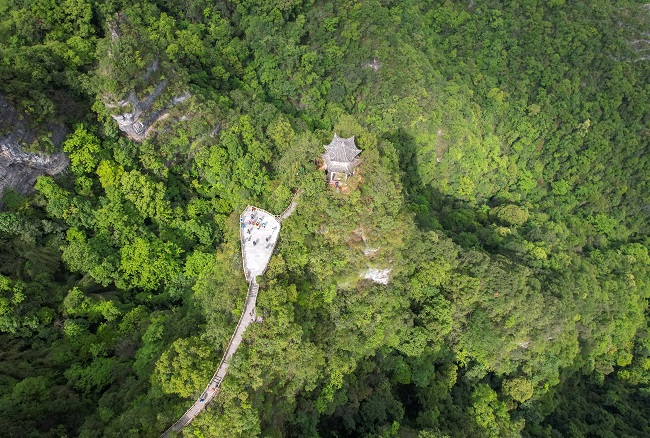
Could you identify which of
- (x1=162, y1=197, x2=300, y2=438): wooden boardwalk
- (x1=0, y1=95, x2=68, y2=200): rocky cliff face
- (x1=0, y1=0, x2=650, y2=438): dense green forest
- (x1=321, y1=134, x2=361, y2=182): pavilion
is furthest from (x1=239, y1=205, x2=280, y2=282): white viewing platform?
(x1=0, y1=95, x2=68, y2=200): rocky cliff face

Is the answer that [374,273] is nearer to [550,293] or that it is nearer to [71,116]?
[550,293]

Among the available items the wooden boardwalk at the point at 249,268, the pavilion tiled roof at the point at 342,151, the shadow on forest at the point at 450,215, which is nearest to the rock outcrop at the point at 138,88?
the wooden boardwalk at the point at 249,268

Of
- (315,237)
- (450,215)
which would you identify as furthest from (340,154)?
(450,215)

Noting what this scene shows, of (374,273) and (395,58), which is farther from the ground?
(395,58)

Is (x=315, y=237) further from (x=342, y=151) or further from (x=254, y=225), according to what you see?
(x=342, y=151)

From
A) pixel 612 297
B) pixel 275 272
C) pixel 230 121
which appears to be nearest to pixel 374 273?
pixel 275 272

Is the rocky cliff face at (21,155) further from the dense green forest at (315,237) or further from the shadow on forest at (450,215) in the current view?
the shadow on forest at (450,215)

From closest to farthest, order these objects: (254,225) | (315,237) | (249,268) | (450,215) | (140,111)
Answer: (249,268) < (315,237) < (254,225) < (140,111) < (450,215)
